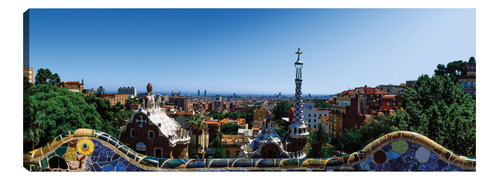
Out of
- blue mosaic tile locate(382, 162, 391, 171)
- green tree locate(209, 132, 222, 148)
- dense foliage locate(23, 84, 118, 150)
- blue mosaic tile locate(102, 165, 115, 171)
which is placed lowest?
green tree locate(209, 132, 222, 148)

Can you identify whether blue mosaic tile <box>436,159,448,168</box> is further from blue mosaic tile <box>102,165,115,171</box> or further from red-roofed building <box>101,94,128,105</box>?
red-roofed building <box>101,94,128,105</box>

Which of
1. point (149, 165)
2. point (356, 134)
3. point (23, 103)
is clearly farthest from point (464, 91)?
point (23, 103)

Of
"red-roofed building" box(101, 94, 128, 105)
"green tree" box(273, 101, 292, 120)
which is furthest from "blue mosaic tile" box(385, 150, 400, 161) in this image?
"green tree" box(273, 101, 292, 120)

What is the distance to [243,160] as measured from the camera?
7.76 metres

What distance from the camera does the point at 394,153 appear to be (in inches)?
301

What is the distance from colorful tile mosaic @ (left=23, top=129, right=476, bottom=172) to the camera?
7.52m

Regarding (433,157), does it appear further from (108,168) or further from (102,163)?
(102,163)

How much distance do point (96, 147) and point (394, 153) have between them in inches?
312

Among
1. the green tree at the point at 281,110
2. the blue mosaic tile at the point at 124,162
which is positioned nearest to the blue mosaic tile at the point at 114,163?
the blue mosaic tile at the point at 124,162

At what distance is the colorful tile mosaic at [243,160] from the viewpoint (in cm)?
752

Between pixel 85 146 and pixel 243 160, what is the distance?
4269 mm

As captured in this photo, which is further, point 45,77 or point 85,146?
point 45,77

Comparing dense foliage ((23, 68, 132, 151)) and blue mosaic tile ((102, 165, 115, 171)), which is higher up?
dense foliage ((23, 68, 132, 151))

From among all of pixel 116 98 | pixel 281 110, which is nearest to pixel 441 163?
pixel 281 110
